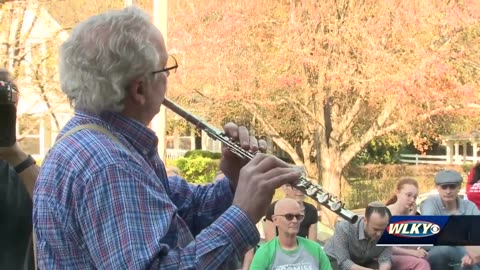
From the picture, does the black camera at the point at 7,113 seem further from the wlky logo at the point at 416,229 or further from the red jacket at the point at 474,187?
the red jacket at the point at 474,187

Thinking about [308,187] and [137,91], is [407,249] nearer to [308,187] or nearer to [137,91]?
[308,187]

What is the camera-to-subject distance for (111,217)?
1325 millimetres

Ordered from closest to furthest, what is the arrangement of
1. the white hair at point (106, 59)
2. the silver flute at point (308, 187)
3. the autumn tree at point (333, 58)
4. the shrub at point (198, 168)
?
the white hair at point (106, 59) < the silver flute at point (308, 187) < the autumn tree at point (333, 58) < the shrub at point (198, 168)

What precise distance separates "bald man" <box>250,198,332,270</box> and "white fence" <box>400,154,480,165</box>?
1106cm

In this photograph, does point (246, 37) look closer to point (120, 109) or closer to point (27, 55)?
point (27, 55)

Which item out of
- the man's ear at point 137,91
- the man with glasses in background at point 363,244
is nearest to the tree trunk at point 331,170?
the man with glasses in background at point 363,244

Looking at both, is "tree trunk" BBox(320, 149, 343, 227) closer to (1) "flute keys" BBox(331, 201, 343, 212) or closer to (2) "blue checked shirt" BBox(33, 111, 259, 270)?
(1) "flute keys" BBox(331, 201, 343, 212)

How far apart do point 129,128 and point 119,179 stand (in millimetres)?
187

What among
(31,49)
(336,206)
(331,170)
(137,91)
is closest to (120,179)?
(137,91)

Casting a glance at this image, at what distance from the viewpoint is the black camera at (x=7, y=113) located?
2.33 m

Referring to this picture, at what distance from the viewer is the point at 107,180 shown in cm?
135

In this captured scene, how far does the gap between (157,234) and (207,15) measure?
1080 centimetres

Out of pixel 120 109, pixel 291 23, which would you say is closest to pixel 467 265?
pixel 120 109

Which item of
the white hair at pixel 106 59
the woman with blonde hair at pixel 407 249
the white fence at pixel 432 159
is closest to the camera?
the white hair at pixel 106 59
